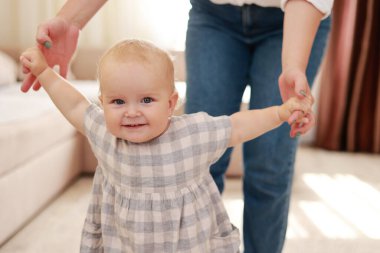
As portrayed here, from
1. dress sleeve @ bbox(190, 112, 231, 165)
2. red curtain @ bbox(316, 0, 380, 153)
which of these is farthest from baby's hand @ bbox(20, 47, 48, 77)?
red curtain @ bbox(316, 0, 380, 153)

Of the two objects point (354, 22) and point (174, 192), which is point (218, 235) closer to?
point (174, 192)

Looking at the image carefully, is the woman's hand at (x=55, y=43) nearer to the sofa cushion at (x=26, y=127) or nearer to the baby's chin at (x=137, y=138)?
the baby's chin at (x=137, y=138)

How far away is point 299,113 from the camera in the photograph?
2.83ft

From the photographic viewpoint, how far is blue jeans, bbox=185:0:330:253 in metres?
1.14

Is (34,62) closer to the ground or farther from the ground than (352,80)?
farther from the ground

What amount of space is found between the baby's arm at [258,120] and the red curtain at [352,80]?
8.35 ft

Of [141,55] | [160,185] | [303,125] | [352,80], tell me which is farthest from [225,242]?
[352,80]

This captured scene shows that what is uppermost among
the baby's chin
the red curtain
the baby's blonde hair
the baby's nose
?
the baby's blonde hair

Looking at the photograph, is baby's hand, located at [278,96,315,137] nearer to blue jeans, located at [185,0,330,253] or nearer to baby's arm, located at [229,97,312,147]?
baby's arm, located at [229,97,312,147]

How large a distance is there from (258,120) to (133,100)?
0.24 m

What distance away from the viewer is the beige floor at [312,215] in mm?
1764

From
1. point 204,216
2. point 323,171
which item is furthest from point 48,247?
point 323,171

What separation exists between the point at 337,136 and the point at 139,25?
159 centimetres

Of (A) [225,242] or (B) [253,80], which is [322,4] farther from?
(A) [225,242]
